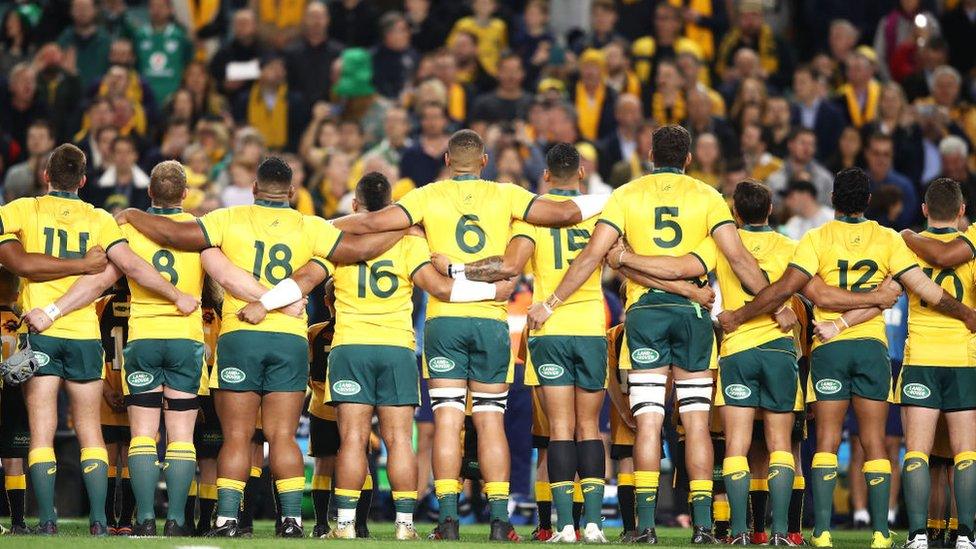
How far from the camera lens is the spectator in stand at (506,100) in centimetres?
2117

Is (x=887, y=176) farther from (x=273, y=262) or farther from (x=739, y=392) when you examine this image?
(x=273, y=262)

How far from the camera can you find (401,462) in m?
12.6

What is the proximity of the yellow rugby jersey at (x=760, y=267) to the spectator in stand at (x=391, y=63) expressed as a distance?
33.6ft

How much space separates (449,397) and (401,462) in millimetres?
607

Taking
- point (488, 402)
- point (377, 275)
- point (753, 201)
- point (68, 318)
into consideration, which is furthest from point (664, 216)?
point (68, 318)

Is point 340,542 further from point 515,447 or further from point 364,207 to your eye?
point 515,447

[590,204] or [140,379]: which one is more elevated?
[590,204]

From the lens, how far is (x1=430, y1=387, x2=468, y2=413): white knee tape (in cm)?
1260

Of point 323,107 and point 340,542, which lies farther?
point 323,107

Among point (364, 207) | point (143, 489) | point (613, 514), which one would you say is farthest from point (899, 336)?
point (143, 489)

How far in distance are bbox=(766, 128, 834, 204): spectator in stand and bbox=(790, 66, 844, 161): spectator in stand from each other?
1.44 metres

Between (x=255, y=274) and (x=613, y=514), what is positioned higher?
(x=255, y=274)

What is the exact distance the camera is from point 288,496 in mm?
12680

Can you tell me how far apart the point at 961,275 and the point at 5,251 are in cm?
736
